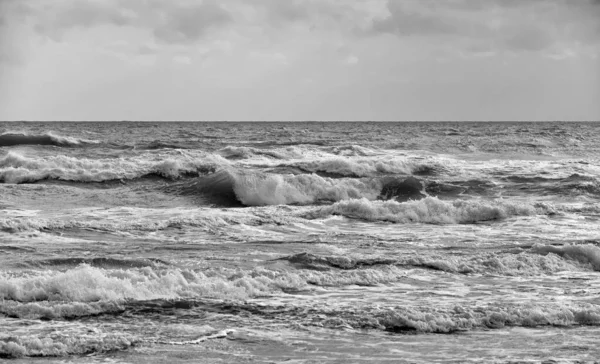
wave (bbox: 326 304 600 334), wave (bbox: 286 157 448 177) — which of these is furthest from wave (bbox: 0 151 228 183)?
wave (bbox: 326 304 600 334)

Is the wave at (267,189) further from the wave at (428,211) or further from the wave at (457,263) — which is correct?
the wave at (457,263)

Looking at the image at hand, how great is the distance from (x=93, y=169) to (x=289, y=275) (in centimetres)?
1875

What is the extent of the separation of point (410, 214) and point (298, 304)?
9.76 metres

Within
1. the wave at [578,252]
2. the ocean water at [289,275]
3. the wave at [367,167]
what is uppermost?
the wave at [367,167]

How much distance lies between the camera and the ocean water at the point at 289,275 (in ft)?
25.6

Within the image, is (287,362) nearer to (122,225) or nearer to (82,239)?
(82,239)

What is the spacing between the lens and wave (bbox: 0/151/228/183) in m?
26.9

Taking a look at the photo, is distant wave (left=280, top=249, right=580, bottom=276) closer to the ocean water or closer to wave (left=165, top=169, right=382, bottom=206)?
the ocean water

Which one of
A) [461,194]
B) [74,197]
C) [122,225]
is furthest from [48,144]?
[122,225]

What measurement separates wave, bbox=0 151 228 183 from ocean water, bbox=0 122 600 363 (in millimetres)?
1725

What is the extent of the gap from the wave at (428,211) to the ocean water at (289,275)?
47mm

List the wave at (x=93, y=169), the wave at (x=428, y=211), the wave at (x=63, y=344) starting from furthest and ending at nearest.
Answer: the wave at (x=93, y=169) → the wave at (x=428, y=211) → the wave at (x=63, y=344)

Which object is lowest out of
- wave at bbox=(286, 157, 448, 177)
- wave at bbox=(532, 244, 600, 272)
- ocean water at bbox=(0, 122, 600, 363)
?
ocean water at bbox=(0, 122, 600, 363)

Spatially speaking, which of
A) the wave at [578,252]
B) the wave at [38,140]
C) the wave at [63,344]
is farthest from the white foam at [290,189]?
the wave at [38,140]
